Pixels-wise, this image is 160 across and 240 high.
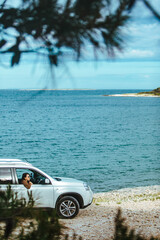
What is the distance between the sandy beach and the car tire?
0.24 meters

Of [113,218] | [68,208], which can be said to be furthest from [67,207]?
[113,218]

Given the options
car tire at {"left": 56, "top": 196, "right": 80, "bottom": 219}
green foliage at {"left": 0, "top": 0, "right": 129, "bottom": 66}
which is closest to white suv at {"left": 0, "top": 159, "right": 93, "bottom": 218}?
car tire at {"left": 56, "top": 196, "right": 80, "bottom": 219}

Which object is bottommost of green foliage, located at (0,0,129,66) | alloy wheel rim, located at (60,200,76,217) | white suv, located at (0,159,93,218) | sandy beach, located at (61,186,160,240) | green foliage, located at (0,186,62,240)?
sandy beach, located at (61,186,160,240)

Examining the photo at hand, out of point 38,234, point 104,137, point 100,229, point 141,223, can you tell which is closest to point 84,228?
point 100,229

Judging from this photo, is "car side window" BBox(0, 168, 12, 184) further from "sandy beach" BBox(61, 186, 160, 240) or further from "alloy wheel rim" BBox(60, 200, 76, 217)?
"sandy beach" BBox(61, 186, 160, 240)

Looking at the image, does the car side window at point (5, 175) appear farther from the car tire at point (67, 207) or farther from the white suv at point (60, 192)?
the car tire at point (67, 207)

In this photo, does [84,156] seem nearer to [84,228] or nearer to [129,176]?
[129,176]

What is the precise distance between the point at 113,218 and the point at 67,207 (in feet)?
6.84

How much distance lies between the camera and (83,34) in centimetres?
275

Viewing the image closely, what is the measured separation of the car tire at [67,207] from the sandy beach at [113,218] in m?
0.24

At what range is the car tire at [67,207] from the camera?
9949mm

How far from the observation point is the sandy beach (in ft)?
31.5

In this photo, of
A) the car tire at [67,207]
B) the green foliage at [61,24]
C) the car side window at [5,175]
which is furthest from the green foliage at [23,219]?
the car tire at [67,207]

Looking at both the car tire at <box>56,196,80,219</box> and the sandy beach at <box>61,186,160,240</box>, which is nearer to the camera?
the sandy beach at <box>61,186,160,240</box>
